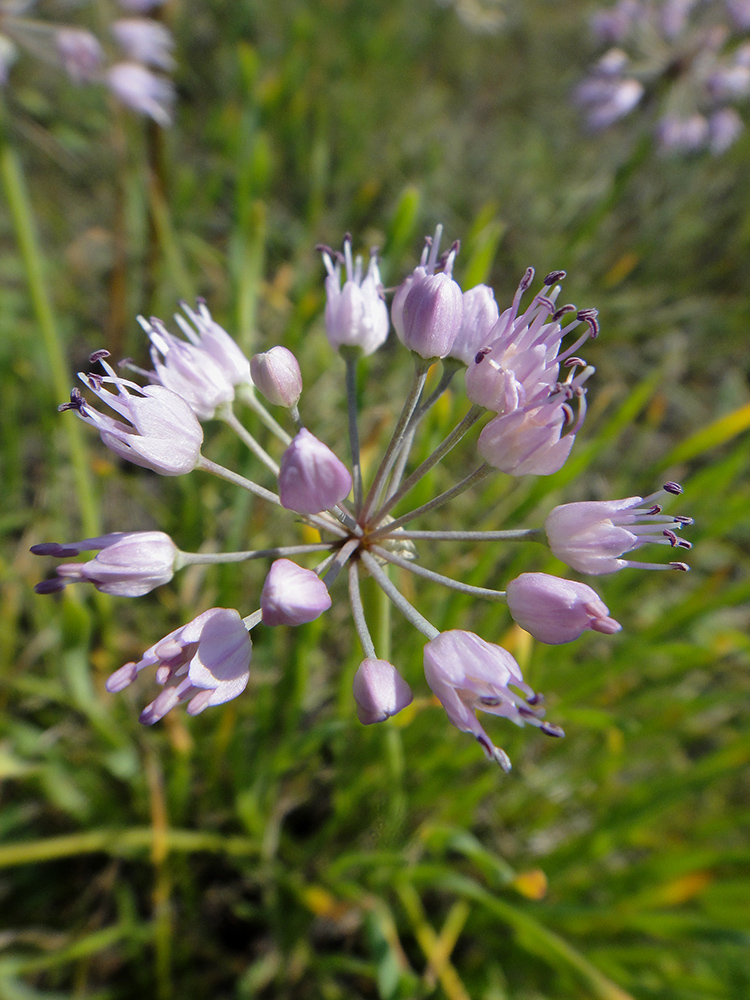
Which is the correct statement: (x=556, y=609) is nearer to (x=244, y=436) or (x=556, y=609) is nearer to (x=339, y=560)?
(x=339, y=560)

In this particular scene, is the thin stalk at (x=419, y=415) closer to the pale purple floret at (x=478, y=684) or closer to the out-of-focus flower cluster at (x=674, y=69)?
the pale purple floret at (x=478, y=684)

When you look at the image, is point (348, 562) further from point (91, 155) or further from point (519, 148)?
point (519, 148)

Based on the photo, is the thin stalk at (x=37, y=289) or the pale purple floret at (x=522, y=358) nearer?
the pale purple floret at (x=522, y=358)

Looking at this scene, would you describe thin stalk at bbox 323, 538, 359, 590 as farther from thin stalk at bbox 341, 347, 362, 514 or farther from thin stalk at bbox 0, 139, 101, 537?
thin stalk at bbox 0, 139, 101, 537

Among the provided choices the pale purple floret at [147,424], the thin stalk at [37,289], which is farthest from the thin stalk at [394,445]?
the thin stalk at [37,289]

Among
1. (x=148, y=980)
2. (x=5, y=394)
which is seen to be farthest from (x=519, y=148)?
(x=148, y=980)

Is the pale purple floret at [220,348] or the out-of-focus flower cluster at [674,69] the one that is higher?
the out-of-focus flower cluster at [674,69]

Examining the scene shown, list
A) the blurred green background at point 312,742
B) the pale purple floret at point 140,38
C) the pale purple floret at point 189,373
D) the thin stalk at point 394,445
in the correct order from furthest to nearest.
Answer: the pale purple floret at point 140,38, the blurred green background at point 312,742, the pale purple floret at point 189,373, the thin stalk at point 394,445

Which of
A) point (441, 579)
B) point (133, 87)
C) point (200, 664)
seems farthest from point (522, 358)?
point (133, 87)
